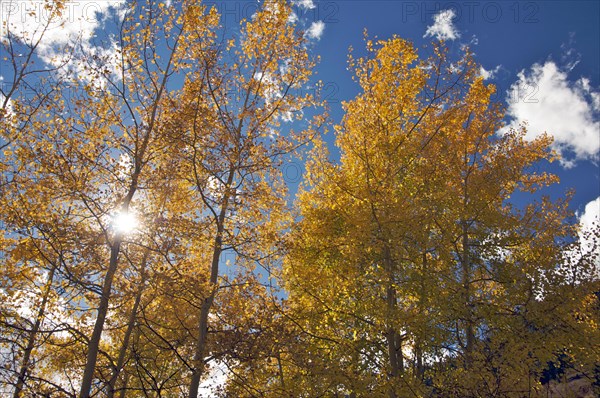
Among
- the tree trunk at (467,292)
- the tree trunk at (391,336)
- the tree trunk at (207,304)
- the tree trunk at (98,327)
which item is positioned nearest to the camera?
the tree trunk at (98,327)

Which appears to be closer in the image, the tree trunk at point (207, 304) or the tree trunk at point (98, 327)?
the tree trunk at point (98, 327)

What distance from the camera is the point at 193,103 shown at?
752 cm

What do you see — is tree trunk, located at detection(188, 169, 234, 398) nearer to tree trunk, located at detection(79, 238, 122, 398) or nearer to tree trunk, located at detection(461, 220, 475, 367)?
tree trunk, located at detection(79, 238, 122, 398)

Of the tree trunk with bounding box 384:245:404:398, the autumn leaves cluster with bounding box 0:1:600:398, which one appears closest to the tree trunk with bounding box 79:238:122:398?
the autumn leaves cluster with bounding box 0:1:600:398

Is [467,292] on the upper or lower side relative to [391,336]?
upper

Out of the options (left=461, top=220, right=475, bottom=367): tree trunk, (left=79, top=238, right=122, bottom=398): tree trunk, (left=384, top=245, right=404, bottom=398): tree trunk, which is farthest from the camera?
(left=461, top=220, right=475, bottom=367): tree trunk

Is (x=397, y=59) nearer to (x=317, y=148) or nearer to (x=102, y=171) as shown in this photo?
(x=317, y=148)

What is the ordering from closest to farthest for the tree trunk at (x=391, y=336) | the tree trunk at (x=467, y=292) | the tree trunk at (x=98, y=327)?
the tree trunk at (x=98, y=327) → the tree trunk at (x=391, y=336) → the tree trunk at (x=467, y=292)

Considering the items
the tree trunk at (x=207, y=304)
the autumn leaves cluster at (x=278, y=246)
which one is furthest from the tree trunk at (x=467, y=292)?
the tree trunk at (x=207, y=304)

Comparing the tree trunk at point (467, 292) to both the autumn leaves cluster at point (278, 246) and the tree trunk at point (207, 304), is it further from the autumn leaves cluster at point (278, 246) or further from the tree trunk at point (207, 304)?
the tree trunk at point (207, 304)

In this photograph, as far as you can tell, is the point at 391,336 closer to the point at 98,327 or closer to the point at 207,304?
the point at 207,304

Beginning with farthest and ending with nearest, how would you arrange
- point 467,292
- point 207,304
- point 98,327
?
point 467,292
point 207,304
point 98,327

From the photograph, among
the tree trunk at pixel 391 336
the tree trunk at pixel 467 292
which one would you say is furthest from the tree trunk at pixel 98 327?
the tree trunk at pixel 467 292

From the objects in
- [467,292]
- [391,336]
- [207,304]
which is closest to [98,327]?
[207,304]
